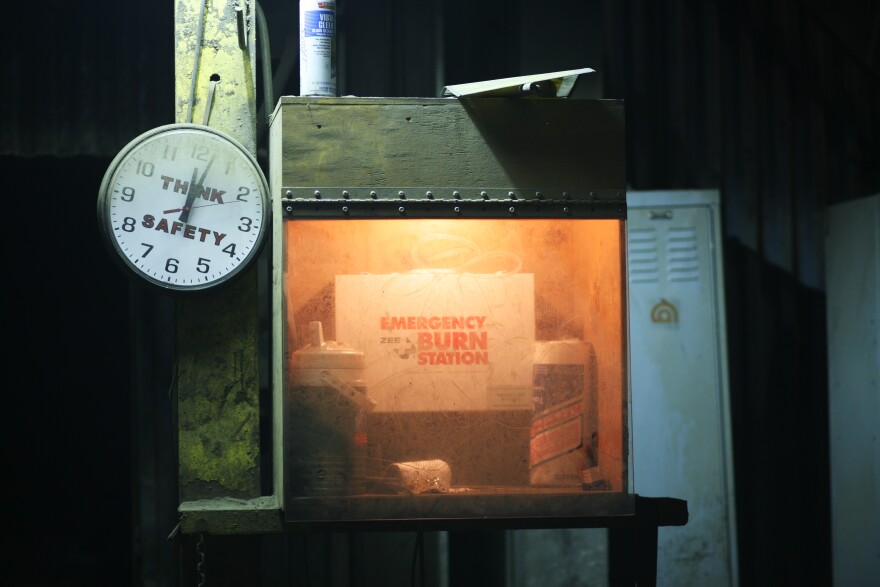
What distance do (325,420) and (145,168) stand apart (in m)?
0.99

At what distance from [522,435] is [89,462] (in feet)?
10.8

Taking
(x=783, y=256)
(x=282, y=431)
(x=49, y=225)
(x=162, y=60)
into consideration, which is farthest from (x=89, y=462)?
(x=783, y=256)

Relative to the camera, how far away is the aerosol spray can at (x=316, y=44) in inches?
114

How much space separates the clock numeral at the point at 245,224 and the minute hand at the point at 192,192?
0.54ft

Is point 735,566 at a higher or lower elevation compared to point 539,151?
lower

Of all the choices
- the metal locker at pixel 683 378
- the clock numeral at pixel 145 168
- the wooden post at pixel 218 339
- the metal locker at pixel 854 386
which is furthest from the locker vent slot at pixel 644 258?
the clock numeral at pixel 145 168

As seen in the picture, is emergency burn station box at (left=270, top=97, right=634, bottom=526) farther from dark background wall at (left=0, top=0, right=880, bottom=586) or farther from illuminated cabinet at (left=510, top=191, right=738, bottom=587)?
dark background wall at (left=0, top=0, right=880, bottom=586)

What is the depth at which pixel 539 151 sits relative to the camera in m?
2.88

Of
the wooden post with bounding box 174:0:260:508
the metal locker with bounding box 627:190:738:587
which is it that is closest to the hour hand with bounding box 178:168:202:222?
the wooden post with bounding box 174:0:260:508

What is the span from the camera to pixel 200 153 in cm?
282

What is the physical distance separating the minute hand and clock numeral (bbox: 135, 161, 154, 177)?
0.13 meters

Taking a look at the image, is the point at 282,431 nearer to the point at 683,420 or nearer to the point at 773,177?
the point at 683,420

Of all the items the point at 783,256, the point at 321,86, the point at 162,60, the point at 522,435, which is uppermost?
the point at 162,60

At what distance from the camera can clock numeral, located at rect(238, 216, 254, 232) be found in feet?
9.25
